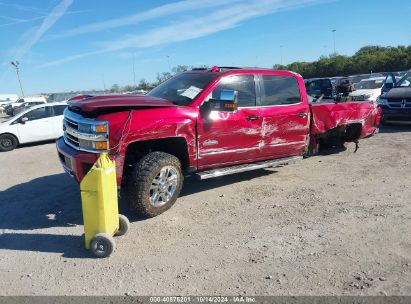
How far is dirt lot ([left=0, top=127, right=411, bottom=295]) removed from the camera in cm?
348

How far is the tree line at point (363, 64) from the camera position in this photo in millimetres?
44781

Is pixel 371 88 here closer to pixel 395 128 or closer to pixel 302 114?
pixel 395 128

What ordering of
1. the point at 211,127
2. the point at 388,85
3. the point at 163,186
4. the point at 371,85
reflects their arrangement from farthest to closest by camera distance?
the point at 371,85 → the point at 388,85 → the point at 211,127 → the point at 163,186

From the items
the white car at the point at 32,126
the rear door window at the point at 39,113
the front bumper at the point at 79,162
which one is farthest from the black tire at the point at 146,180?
the rear door window at the point at 39,113

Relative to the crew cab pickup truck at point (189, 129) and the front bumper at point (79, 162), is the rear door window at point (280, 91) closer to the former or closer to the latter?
the crew cab pickup truck at point (189, 129)

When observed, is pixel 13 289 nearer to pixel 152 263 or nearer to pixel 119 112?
pixel 152 263

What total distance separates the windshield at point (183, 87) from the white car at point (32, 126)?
25.2 feet

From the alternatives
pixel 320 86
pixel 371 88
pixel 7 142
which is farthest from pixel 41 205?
pixel 320 86

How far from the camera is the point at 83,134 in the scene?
4773 mm

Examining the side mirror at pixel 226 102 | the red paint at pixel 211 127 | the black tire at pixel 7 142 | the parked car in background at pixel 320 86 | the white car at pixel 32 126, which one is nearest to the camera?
the red paint at pixel 211 127

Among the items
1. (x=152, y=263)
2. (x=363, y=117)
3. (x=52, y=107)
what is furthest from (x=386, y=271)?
(x=52, y=107)

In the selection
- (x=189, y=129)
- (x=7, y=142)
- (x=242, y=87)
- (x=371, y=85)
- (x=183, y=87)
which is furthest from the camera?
(x=371, y=85)

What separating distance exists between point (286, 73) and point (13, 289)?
533 centimetres

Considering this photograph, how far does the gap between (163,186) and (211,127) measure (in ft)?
3.67
